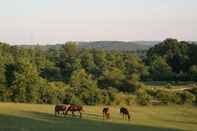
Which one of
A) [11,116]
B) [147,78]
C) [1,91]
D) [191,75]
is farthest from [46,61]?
[11,116]

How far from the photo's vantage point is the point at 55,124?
3266 cm

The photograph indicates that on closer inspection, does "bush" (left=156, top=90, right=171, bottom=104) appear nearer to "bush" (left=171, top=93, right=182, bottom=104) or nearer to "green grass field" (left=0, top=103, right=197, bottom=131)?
"bush" (left=171, top=93, right=182, bottom=104)

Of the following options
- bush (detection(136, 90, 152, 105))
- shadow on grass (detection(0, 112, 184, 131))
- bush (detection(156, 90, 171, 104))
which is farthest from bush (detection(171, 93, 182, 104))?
shadow on grass (detection(0, 112, 184, 131))

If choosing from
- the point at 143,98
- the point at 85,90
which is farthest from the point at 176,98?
the point at 85,90

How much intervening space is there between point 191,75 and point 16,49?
39589 millimetres

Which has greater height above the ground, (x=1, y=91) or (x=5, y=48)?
(x=5, y=48)

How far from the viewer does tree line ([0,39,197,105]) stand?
69.9 metres

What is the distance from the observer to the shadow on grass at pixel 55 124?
3035 cm

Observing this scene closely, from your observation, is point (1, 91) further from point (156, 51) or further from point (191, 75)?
point (156, 51)

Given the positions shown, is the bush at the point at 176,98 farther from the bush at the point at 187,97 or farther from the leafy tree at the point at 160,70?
the leafy tree at the point at 160,70

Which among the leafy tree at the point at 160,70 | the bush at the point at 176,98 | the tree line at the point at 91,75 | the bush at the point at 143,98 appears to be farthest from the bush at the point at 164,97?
the leafy tree at the point at 160,70

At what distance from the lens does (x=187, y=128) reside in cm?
3644

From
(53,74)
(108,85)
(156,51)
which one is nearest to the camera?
(108,85)

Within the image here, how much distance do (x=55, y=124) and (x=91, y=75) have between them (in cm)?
6296
